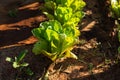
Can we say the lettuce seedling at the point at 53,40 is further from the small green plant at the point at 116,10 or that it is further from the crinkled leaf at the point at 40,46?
the small green plant at the point at 116,10

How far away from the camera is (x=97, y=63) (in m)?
3.71

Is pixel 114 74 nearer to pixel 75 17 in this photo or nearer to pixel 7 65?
pixel 75 17

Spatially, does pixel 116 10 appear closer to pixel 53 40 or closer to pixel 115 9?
pixel 115 9

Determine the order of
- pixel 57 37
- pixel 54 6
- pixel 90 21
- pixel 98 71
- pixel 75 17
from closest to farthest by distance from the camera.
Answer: pixel 57 37 → pixel 98 71 → pixel 75 17 → pixel 54 6 → pixel 90 21

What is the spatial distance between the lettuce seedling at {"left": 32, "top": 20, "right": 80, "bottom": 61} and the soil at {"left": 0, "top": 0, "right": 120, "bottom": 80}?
19cm

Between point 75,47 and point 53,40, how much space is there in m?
0.57

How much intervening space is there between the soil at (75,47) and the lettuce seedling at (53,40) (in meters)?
0.19

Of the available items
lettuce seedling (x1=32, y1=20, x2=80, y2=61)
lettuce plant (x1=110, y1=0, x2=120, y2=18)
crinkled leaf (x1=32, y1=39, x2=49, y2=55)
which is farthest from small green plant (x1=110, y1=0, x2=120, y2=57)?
crinkled leaf (x1=32, y1=39, x2=49, y2=55)

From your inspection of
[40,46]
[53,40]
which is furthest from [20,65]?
[53,40]

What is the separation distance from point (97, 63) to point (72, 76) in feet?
1.25

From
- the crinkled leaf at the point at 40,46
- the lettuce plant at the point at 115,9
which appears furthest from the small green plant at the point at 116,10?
the crinkled leaf at the point at 40,46

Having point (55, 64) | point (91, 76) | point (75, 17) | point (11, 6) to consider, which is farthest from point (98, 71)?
point (11, 6)

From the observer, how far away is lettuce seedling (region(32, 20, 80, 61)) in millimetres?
3360

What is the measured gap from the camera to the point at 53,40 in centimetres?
340
